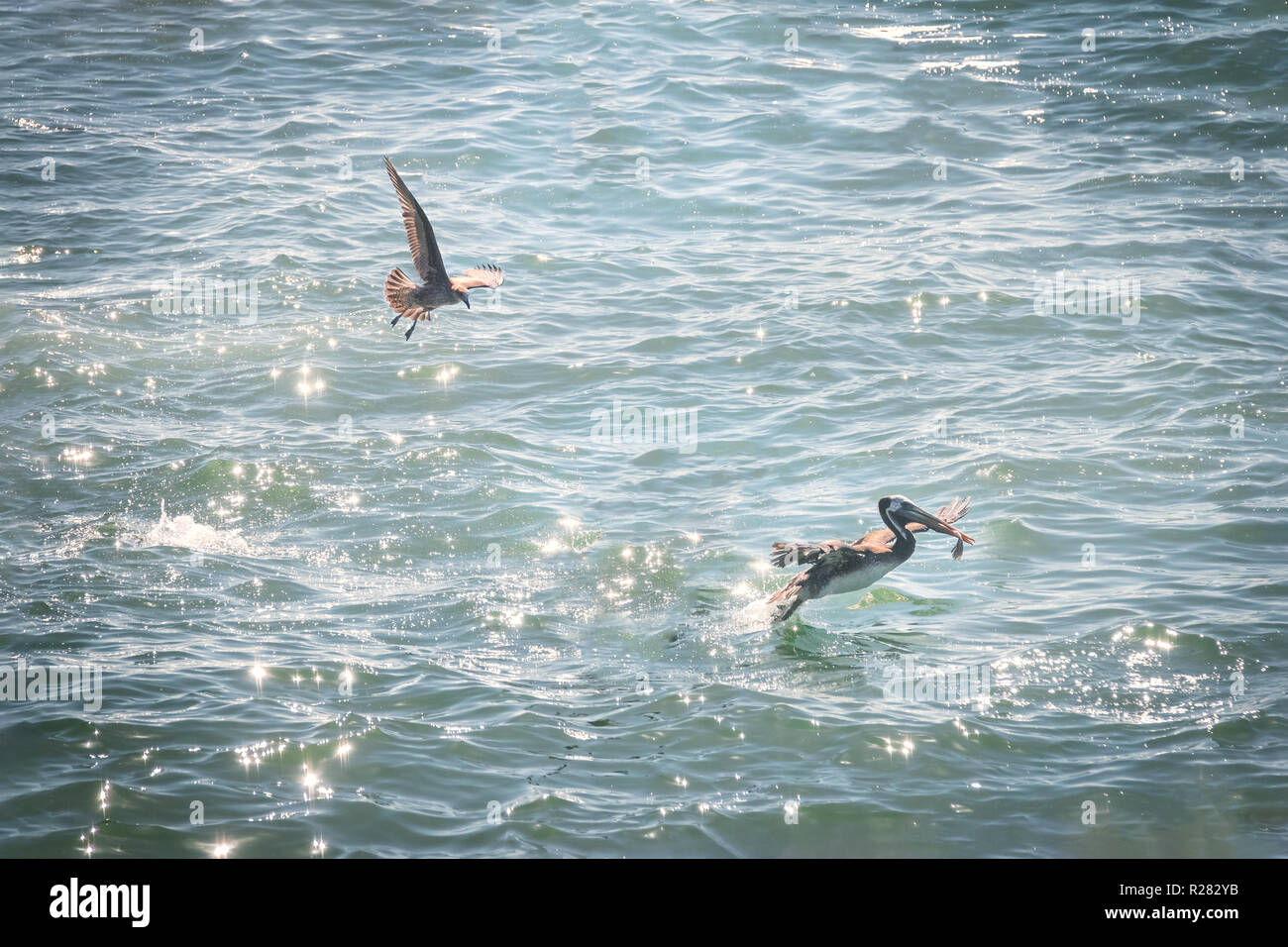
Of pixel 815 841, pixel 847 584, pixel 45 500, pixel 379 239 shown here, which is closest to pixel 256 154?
pixel 379 239

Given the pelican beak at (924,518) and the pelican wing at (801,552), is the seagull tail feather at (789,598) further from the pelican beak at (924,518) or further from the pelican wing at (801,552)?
the pelican beak at (924,518)

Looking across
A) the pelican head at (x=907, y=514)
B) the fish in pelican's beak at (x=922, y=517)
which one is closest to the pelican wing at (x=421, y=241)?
the pelican head at (x=907, y=514)

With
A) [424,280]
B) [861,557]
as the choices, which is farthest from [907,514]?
[424,280]

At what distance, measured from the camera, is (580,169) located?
64.5 feet

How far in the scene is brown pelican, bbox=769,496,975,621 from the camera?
414 inches

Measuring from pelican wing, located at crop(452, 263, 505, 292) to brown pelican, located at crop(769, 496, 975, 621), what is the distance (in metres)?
3.43

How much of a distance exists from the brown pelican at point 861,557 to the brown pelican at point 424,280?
352 centimetres

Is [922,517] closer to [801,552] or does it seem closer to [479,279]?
[801,552]

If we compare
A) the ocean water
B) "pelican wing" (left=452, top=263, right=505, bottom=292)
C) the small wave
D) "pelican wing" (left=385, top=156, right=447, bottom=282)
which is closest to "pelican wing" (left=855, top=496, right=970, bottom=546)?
the ocean water

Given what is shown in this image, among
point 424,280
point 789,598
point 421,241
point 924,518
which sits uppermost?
point 421,241

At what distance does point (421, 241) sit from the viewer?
1025 centimetres

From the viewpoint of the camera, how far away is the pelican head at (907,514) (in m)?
10.7

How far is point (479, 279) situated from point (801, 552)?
3721 mm

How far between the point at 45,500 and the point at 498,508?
4.30 meters
